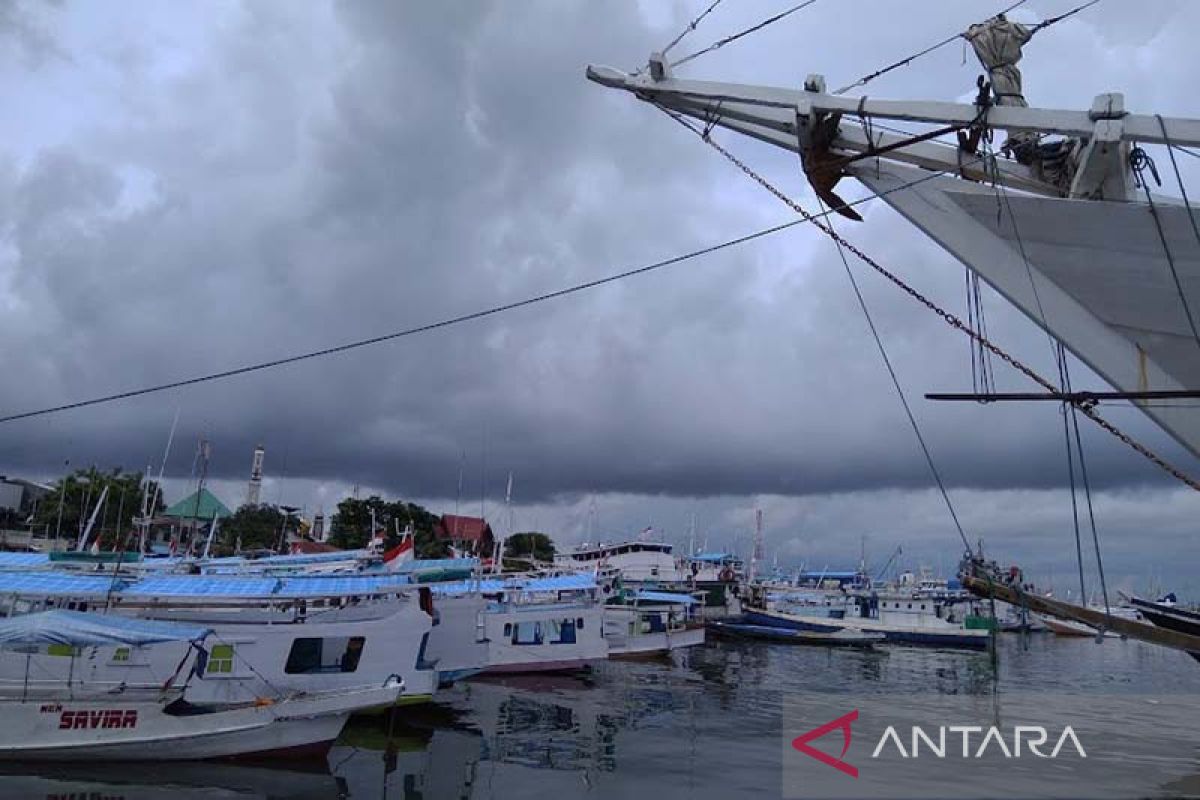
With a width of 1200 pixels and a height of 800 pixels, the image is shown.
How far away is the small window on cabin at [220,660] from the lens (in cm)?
2122

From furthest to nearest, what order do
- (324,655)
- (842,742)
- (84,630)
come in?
(324,655)
(842,742)
(84,630)

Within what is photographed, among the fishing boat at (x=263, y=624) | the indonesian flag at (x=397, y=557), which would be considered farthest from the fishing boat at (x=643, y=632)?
the fishing boat at (x=263, y=624)

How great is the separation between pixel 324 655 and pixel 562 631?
15462 millimetres

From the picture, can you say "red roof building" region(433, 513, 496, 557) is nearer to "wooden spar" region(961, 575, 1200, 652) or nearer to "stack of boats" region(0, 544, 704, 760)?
"stack of boats" region(0, 544, 704, 760)

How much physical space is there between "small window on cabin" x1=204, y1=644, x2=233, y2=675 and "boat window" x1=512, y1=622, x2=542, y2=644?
1619 centimetres

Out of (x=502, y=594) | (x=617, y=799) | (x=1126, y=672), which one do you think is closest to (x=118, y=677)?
(x=617, y=799)

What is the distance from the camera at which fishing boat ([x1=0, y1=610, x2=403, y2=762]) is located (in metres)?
Answer: 17.0

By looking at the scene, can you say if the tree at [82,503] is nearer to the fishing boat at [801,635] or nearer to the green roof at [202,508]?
the green roof at [202,508]

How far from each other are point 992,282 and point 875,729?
52.1 feet

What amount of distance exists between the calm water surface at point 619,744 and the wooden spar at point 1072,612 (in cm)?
414

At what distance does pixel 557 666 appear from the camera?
119 ft

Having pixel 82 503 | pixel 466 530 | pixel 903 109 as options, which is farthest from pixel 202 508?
pixel 903 109

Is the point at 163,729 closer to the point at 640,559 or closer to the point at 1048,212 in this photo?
the point at 1048,212

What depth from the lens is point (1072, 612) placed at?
13.7m
